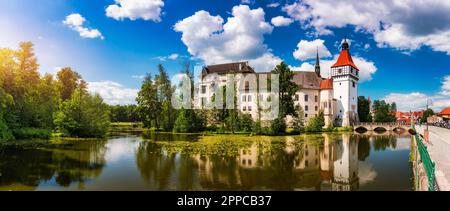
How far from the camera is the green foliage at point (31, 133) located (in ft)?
50.8

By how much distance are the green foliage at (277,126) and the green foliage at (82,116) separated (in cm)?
1286

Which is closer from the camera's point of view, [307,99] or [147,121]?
[147,121]

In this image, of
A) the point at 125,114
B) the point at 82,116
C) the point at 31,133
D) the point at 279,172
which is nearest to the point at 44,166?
the point at 279,172

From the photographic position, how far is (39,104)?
18109 millimetres

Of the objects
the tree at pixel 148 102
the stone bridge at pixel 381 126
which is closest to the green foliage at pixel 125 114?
the tree at pixel 148 102

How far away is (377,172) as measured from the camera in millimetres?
9531

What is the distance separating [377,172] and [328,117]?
27132mm

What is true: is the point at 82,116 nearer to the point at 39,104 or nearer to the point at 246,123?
the point at 39,104

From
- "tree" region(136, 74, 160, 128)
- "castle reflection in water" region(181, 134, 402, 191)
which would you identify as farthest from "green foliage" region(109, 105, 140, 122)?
"castle reflection in water" region(181, 134, 402, 191)

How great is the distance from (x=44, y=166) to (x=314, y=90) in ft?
110

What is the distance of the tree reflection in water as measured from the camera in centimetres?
775
